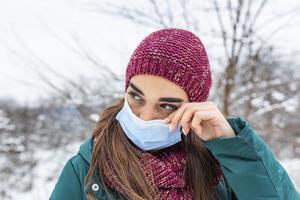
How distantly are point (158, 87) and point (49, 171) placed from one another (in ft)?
19.1

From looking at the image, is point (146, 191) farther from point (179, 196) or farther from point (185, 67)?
point (185, 67)

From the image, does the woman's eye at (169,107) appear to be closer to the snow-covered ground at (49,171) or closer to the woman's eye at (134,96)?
the woman's eye at (134,96)

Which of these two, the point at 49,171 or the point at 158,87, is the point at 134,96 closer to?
the point at 158,87

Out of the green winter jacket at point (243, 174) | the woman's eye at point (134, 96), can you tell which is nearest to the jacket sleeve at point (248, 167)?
the green winter jacket at point (243, 174)

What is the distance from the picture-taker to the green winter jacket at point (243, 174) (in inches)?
53.2

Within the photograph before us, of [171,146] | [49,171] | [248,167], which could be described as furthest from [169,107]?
[49,171]

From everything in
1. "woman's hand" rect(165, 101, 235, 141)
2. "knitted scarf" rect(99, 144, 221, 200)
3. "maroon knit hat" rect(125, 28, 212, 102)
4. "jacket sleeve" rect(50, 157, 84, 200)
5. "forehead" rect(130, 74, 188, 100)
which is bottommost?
"jacket sleeve" rect(50, 157, 84, 200)

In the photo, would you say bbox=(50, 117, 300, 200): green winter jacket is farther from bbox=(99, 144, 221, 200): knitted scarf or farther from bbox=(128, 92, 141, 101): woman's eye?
bbox=(128, 92, 141, 101): woman's eye

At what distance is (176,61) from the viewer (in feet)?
4.67

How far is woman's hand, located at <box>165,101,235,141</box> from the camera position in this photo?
53.4 inches

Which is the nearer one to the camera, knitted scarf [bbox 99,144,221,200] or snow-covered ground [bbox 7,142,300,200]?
knitted scarf [bbox 99,144,221,200]

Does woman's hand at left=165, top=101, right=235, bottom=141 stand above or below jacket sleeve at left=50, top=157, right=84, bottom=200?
above

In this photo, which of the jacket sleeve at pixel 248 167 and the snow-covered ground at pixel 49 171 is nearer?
the jacket sleeve at pixel 248 167

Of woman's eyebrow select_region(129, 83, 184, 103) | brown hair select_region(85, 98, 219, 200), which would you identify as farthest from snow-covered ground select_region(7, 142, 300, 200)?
woman's eyebrow select_region(129, 83, 184, 103)
